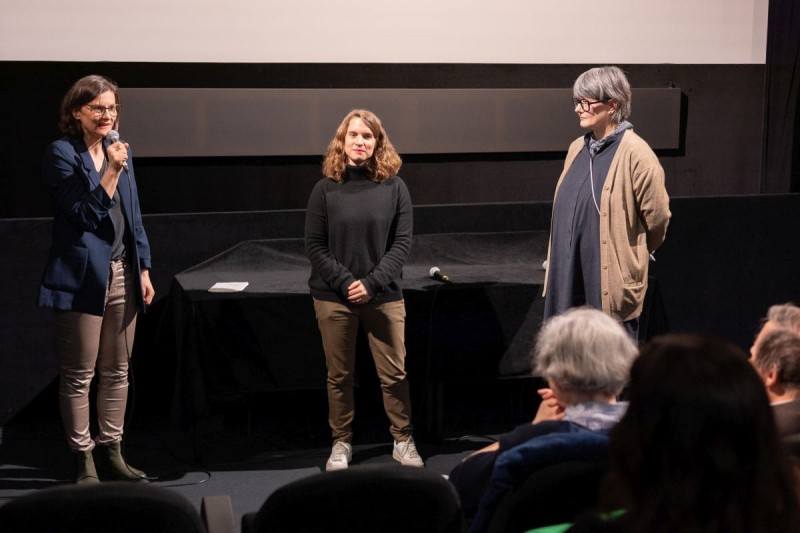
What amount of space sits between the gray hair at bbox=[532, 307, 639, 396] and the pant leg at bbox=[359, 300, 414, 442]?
5.08 ft

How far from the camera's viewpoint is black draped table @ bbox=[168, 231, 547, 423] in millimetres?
3979

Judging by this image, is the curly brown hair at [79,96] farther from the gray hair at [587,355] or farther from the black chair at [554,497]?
the black chair at [554,497]

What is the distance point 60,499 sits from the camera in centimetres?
172

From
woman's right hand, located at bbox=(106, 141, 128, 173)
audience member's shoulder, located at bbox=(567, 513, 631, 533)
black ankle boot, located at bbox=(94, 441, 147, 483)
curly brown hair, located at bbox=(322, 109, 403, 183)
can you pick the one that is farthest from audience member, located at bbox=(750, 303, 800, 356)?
black ankle boot, located at bbox=(94, 441, 147, 483)

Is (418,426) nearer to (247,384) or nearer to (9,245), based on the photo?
(247,384)

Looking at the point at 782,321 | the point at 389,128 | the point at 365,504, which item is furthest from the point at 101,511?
the point at 389,128

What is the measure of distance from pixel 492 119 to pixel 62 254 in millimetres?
2362

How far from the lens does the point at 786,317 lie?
2.65 m

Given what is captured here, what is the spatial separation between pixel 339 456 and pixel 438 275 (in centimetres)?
88

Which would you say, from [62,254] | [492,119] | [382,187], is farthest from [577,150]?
[62,254]

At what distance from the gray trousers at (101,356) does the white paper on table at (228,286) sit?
0.47 meters

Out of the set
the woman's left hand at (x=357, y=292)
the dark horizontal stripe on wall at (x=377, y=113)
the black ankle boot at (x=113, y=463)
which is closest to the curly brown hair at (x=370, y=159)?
the woman's left hand at (x=357, y=292)

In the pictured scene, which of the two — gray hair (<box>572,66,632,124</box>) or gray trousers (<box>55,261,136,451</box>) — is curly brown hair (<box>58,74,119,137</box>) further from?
gray hair (<box>572,66,632,124</box>)

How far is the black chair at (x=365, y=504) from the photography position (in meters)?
1.79
